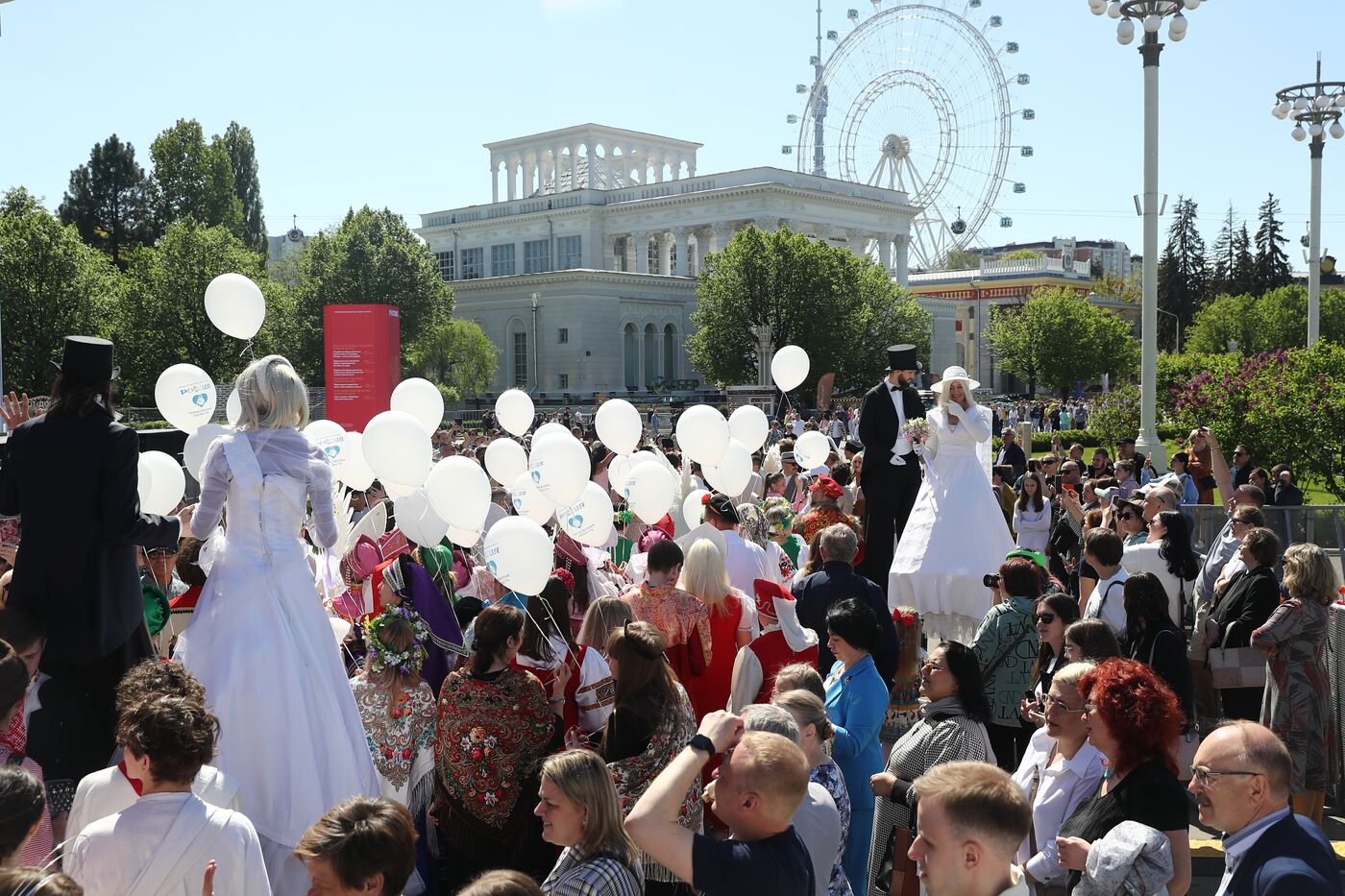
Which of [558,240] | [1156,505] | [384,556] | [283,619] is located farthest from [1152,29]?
[558,240]

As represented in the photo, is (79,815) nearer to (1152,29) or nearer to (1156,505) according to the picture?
(1156,505)

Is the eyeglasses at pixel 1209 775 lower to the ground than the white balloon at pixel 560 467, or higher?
lower

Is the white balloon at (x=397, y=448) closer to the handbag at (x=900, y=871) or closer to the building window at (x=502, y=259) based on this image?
the handbag at (x=900, y=871)

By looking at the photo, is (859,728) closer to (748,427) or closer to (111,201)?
(748,427)

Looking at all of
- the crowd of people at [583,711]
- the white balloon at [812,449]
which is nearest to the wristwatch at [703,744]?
the crowd of people at [583,711]

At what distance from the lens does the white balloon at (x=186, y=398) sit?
748 centimetres

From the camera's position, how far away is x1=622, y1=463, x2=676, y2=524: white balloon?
8.62m

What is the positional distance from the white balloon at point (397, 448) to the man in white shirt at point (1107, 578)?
3977 millimetres

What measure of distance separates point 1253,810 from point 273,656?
146 inches

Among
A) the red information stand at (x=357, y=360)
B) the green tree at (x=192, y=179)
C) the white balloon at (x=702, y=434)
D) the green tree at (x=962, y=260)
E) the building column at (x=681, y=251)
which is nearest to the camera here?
the white balloon at (x=702, y=434)

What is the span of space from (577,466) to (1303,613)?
14.2 ft

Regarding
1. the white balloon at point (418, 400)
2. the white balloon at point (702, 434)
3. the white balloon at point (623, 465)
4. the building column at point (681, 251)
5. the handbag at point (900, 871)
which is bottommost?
the handbag at point (900, 871)

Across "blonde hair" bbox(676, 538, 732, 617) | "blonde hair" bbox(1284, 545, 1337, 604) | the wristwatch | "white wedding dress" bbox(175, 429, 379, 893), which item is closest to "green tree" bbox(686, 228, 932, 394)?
"blonde hair" bbox(1284, 545, 1337, 604)

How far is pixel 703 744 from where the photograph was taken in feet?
11.3
